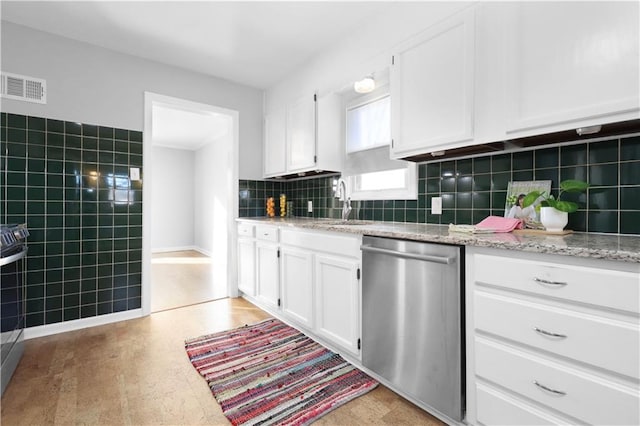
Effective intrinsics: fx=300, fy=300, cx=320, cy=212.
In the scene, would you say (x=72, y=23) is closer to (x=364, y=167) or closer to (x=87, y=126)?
(x=87, y=126)

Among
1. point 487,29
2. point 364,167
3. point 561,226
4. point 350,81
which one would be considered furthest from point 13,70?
point 561,226

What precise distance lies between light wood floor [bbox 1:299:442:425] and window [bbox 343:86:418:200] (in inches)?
58.2

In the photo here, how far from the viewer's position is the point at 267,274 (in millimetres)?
2895

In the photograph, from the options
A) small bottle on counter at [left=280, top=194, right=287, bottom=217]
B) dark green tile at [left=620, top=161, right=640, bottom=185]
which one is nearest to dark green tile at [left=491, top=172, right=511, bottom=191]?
dark green tile at [left=620, top=161, right=640, bottom=185]

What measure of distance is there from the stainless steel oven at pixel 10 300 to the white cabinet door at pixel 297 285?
1.75 meters

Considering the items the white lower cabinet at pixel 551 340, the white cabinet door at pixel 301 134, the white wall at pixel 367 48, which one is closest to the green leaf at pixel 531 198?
the white lower cabinet at pixel 551 340

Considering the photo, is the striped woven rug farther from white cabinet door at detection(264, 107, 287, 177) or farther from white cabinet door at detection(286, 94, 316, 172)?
white cabinet door at detection(264, 107, 287, 177)

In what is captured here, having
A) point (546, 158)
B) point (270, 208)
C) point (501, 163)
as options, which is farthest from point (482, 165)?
point (270, 208)

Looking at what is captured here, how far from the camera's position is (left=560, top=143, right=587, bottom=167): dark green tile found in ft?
5.04

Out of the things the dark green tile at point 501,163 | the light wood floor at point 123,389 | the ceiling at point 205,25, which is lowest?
the light wood floor at point 123,389

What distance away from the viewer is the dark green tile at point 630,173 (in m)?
1.40

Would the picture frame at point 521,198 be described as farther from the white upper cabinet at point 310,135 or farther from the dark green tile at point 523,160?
the white upper cabinet at point 310,135

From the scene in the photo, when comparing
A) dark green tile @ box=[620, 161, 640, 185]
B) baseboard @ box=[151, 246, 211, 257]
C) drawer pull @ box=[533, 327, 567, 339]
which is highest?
dark green tile @ box=[620, 161, 640, 185]

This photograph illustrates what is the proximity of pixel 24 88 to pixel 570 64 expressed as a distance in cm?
373
